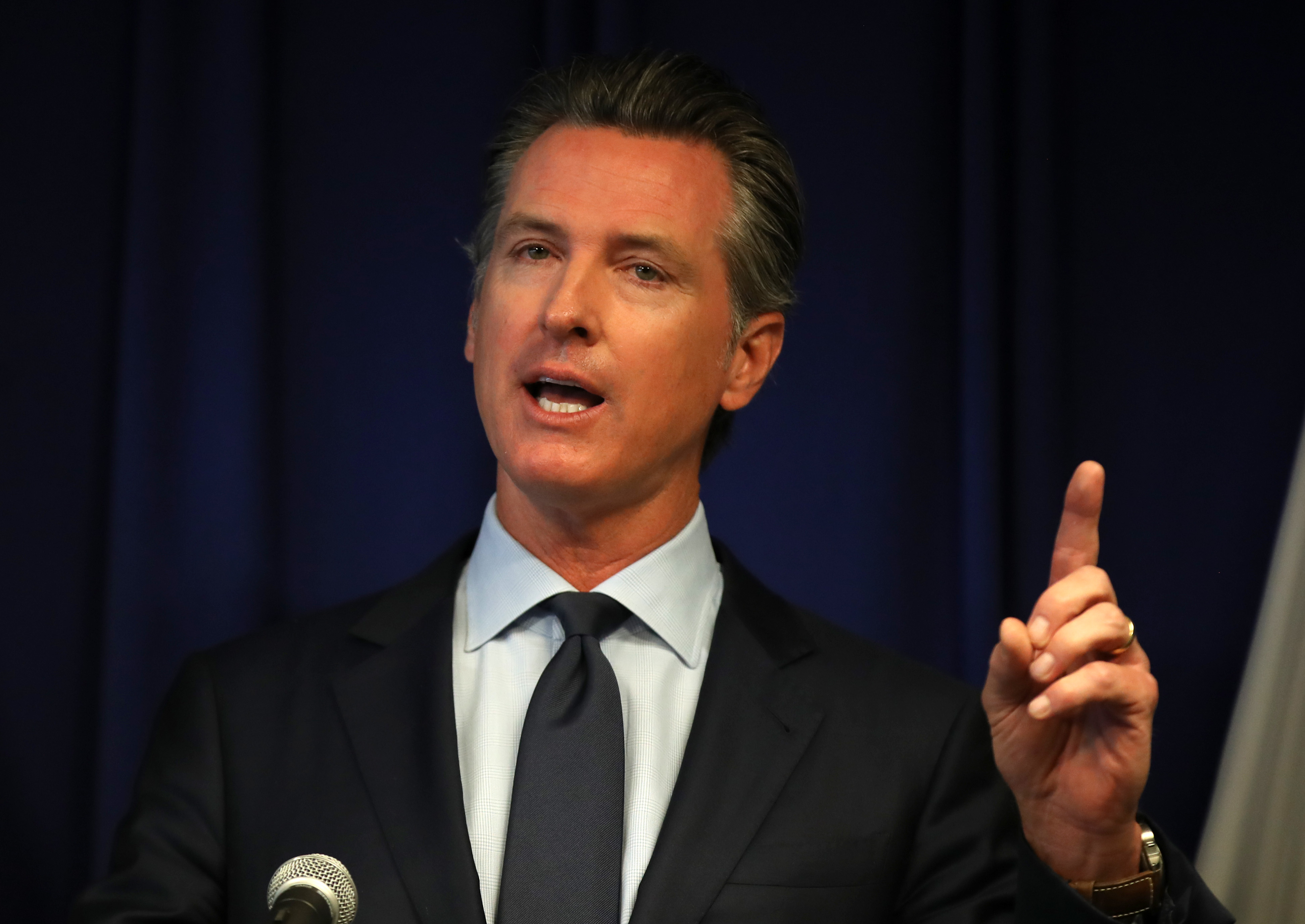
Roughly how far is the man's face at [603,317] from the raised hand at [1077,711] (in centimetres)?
63

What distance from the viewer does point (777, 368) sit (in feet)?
8.18

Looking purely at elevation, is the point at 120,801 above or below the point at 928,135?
below

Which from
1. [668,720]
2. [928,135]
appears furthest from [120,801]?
[928,135]

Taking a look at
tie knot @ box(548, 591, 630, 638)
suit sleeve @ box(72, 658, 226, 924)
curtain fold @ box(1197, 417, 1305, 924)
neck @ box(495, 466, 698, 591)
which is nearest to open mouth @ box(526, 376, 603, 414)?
neck @ box(495, 466, 698, 591)

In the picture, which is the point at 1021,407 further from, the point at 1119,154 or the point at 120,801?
the point at 120,801

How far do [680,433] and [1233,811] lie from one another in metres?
1.10

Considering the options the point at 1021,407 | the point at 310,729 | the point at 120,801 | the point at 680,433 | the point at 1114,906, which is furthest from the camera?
the point at 1021,407

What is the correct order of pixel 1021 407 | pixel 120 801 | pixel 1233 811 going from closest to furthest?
1. pixel 1233 811
2. pixel 120 801
3. pixel 1021 407

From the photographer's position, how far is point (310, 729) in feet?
5.77

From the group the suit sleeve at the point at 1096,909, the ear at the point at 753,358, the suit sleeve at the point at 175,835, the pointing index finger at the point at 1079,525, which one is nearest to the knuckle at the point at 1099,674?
the pointing index finger at the point at 1079,525

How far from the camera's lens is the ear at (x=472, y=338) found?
198 centimetres

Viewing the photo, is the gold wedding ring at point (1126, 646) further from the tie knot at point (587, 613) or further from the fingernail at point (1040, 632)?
the tie knot at point (587, 613)

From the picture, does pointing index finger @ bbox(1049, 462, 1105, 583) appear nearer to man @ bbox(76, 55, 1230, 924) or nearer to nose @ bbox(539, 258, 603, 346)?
man @ bbox(76, 55, 1230, 924)

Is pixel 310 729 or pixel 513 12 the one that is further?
pixel 513 12
